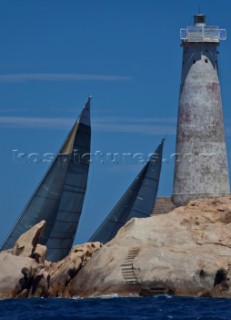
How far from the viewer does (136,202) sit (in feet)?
147

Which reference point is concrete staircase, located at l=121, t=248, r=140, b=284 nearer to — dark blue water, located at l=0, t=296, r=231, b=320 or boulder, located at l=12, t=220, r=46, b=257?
dark blue water, located at l=0, t=296, r=231, b=320

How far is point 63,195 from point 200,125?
244 inches

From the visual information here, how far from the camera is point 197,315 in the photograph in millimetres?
29250

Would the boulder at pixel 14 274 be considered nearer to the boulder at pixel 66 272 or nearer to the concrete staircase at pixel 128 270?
the boulder at pixel 66 272

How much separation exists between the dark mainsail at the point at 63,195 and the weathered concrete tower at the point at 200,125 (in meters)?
4.11

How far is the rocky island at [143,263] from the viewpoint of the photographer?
33406mm

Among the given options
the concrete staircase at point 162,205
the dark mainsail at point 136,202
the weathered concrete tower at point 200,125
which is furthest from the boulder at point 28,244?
the concrete staircase at point 162,205

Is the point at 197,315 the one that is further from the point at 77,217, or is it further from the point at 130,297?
the point at 77,217

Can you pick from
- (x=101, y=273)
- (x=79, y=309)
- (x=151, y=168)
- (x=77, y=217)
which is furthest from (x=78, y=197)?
(x=79, y=309)

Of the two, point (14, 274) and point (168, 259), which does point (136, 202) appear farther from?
point (14, 274)

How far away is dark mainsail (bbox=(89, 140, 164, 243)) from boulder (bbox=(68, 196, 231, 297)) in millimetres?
8001

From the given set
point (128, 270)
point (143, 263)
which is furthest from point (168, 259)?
point (128, 270)

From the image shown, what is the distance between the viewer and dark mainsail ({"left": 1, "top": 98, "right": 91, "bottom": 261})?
41375 mm

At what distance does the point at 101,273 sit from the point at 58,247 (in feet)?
26.0
